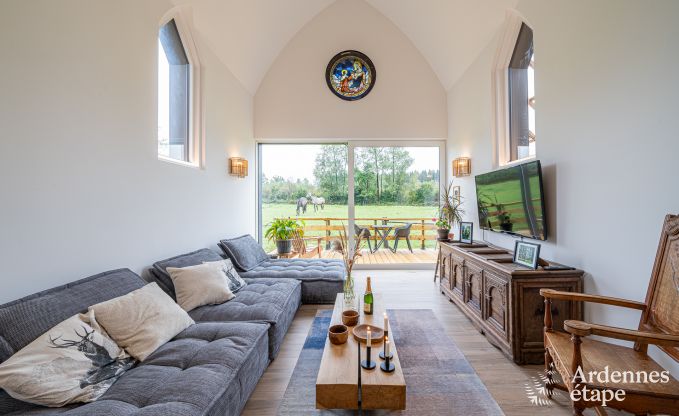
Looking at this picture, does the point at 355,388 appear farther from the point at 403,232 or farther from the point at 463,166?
the point at 403,232

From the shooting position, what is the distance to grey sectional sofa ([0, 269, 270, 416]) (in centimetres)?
117

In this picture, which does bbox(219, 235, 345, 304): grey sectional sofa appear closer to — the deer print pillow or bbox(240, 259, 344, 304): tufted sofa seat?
bbox(240, 259, 344, 304): tufted sofa seat

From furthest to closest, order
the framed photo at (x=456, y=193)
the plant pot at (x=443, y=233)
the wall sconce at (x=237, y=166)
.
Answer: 1. the framed photo at (x=456, y=193)
2. the wall sconce at (x=237, y=166)
3. the plant pot at (x=443, y=233)

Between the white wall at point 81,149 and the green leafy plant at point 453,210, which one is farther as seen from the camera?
the green leafy plant at point 453,210

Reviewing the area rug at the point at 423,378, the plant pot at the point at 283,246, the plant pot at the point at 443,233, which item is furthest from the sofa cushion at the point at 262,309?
the plant pot at the point at 443,233

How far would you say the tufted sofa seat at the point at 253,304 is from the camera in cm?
216

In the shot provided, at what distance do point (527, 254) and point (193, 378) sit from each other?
2.45 m

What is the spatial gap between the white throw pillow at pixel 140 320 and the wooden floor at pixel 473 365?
68 cm

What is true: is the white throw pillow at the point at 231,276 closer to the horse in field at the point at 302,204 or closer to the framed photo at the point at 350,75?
the horse in field at the point at 302,204

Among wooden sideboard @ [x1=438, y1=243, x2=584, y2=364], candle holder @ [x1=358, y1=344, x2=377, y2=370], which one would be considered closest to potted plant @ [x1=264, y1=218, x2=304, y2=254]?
wooden sideboard @ [x1=438, y1=243, x2=584, y2=364]

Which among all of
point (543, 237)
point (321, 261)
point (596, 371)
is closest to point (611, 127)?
point (543, 237)

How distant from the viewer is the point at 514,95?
10.6 feet

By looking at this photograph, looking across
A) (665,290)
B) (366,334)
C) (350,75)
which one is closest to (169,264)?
(366,334)

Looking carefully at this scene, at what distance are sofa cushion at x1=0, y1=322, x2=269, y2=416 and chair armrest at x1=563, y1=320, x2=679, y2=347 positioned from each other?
65.6 inches
